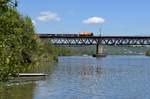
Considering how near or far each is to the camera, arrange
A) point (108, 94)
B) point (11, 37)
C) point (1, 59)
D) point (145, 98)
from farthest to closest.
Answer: point (108, 94) → point (145, 98) → point (11, 37) → point (1, 59)

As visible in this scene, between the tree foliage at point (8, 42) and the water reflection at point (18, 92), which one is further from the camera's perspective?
the water reflection at point (18, 92)

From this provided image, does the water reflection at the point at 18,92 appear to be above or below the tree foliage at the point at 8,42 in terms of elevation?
below

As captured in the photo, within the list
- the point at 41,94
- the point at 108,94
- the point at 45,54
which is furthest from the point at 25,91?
the point at 45,54

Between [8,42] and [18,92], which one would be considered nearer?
[8,42]

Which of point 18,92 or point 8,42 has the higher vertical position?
point 8,42

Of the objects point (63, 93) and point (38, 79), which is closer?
point (63, 93)

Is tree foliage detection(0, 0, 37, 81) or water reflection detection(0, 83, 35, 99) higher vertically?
tree foliage detection(0, 0, 37, 81)

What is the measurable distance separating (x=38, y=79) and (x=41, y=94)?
58.1 feet

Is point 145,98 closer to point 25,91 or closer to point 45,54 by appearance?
point 25,91

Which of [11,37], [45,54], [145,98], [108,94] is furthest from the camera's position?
[45,54]

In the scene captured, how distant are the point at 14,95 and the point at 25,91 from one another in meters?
4.75

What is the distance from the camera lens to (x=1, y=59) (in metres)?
13.2

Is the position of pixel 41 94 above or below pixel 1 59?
below

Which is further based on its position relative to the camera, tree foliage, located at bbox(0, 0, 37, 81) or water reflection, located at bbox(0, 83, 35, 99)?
water reflection, located at bbox(0, 83, 35, 99)
